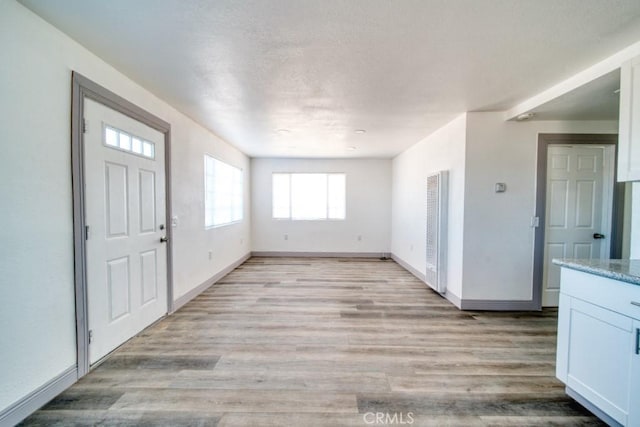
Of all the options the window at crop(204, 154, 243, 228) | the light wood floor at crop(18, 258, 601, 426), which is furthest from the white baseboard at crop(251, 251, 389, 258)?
the light wood floor at crop(18, 258, 601, 426)

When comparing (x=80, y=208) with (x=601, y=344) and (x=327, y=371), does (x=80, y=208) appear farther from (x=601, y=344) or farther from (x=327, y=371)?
(x=601, y=344)

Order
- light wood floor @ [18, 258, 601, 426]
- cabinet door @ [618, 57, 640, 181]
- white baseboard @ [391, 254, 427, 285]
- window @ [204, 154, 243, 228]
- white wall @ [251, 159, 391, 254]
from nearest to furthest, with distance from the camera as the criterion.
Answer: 1. light wood floor @ [18, 258, 601, 426]
2. cabinet door @ [618, 57, 640, 181]
3. window @ [204, 154, 243, 228]
4. white baseboard @ [391, 254, 427, 285]
5. white wall @ [251, 159, 391, 254]

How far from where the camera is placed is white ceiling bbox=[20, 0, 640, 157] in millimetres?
1614

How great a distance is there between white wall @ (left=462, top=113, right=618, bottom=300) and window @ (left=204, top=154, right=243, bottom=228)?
3.78m

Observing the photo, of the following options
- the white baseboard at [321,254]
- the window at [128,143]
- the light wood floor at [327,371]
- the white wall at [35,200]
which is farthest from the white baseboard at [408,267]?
the white wall at [35,200]

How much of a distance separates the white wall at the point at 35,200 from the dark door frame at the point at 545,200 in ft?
15.4

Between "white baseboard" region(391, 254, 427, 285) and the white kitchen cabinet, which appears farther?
"white baseboard" region(391, 254, 427, 285)

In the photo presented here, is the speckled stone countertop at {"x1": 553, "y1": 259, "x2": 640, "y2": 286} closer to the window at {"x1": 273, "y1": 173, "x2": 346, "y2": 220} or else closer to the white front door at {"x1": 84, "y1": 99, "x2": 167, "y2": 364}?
the white front door at {"x1": 84, "y1": 99, "x2": 167, "y2": 364}

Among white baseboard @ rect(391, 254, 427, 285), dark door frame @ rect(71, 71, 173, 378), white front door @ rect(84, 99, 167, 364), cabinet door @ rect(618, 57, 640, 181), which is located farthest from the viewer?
white baseboard @ rect(391, 254, 427, 285)

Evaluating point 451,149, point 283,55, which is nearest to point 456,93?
point 451,149

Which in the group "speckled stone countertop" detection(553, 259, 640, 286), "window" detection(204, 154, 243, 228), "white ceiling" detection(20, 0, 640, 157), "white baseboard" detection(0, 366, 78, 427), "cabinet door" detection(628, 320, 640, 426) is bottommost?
"white baseboard" detection(0, 366, 78, 427)

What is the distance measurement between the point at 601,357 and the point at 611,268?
0.54 meters

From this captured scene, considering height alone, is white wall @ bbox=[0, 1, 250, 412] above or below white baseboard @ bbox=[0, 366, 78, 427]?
Answer: above

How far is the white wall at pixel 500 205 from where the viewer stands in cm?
342
